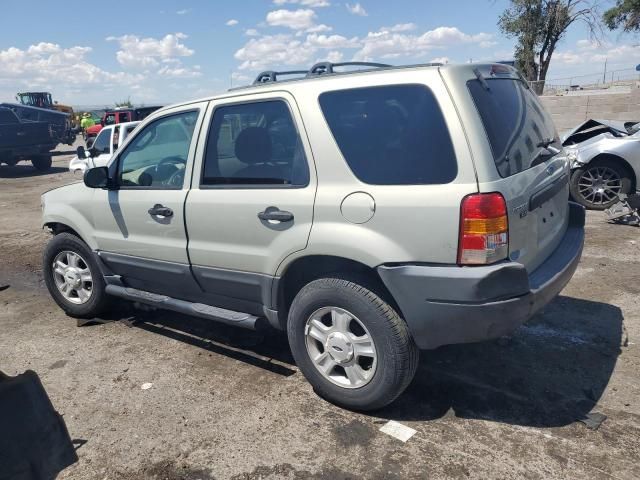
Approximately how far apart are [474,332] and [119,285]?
301cm

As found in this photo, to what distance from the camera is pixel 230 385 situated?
3674 mm

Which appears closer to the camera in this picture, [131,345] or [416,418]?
[416,418]

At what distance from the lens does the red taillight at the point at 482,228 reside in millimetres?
2691

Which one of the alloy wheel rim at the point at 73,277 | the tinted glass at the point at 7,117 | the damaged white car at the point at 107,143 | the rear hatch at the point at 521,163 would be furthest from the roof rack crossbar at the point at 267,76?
the tinted glass at the point at 7,117

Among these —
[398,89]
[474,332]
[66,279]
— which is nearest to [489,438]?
[474,332]

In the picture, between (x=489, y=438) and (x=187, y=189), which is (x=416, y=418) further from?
(x=187, y=189)

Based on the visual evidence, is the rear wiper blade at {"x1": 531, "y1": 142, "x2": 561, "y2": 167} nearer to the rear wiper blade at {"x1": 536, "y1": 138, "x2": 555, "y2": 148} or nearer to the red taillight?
the rear wiper blade at {"x1": 536, "y1": 138, "x2": 555, "y2": 148}

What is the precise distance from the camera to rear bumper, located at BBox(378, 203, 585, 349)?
2729mm

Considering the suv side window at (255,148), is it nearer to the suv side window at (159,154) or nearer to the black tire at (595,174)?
the suv side window at (159,154)

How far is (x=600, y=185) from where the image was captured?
316 inches

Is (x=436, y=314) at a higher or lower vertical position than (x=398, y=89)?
lower

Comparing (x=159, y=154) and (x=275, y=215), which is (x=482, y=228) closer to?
(x=275, y=215)

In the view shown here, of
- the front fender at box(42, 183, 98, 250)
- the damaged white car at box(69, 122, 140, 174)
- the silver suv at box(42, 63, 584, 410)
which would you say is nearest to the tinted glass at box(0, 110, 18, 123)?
the damaged white car at box(69, 122, 140, 174)

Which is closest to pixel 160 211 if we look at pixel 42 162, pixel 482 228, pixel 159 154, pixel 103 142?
pixel 159 154
